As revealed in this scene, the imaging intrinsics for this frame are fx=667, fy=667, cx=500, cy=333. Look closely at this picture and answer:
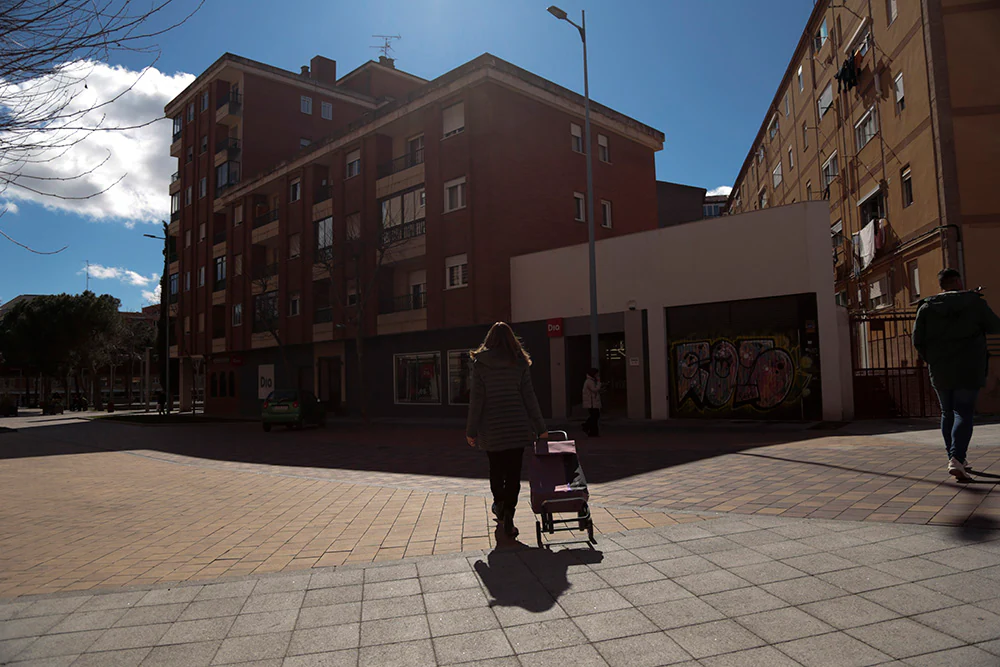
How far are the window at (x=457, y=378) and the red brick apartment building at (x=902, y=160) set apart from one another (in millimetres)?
13204

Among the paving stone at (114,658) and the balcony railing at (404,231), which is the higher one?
the balcony railing at (404,231)

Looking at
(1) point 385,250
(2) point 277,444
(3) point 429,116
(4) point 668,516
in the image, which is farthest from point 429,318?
(4) point 668,516

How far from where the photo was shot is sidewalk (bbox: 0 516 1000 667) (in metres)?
3.03

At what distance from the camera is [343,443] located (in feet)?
54.0

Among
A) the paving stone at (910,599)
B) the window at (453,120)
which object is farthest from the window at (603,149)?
the paving stone at (910,599)

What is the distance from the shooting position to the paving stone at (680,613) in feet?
10.9

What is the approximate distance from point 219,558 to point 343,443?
1155 centimetres

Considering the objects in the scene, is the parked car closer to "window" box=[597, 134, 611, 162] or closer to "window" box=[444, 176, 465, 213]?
"window" box=[444, 176, 465, 213]

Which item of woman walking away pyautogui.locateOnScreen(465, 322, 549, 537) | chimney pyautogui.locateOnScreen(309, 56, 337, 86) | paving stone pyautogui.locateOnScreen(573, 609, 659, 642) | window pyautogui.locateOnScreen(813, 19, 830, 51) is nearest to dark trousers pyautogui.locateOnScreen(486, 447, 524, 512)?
woman walking away pyautogui.locateOnScreen(465, 322, 549, 537)

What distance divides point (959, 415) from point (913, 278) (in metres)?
16.2

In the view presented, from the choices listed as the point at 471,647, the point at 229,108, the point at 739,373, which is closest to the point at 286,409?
the point at 739,373

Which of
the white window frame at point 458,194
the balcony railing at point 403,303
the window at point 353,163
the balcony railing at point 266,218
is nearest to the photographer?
the white window frame at point 458,194

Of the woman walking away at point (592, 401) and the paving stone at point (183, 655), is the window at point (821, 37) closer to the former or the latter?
the woman walking away at point (592, 401)

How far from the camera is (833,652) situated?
9.54 feet
